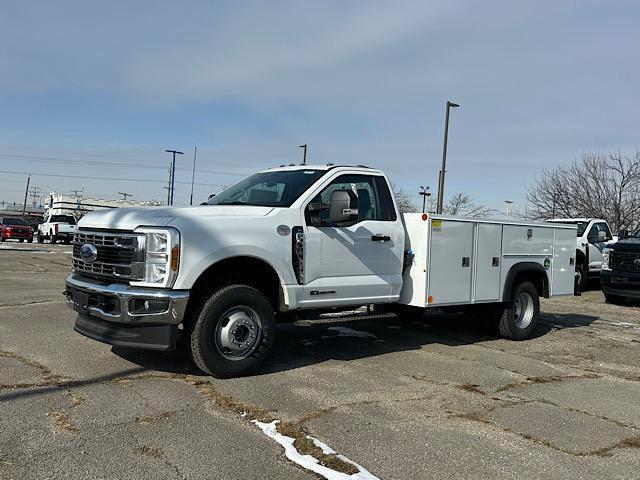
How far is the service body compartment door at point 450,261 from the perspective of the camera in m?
7.14

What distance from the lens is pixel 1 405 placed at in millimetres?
4637

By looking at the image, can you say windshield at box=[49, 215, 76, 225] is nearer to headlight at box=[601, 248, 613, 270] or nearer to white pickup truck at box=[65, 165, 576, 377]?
headlight at box=[601, 248, 613, 270]

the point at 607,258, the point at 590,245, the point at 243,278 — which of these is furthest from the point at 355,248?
the point at 590,245

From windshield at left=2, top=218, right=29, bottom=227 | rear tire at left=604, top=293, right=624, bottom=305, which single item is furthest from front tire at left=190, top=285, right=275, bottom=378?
windshield at left=2, top=218, right=29, bottom=227

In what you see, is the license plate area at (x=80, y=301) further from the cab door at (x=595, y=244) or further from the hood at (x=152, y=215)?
the cab door at (x=595, y=244)

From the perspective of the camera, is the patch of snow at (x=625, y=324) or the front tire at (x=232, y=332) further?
the patch of snow at (x=625, y=324)

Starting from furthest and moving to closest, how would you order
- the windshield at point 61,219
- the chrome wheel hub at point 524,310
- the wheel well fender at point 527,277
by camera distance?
the windshield at point 61,219 → the chrome wheel hub at point 524,310 → the wheel well fender at point 527,277

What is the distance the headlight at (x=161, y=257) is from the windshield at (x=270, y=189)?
136 centimetres

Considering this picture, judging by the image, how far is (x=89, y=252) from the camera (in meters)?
5.82

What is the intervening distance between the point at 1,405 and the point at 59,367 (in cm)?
127

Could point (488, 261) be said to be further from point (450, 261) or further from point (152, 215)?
point (152, 215)

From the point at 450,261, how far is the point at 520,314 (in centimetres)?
216

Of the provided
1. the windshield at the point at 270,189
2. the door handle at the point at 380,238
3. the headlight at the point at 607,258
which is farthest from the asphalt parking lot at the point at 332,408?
the headlight at the point at 607,258

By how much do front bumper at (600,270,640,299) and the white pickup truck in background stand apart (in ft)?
97.9
